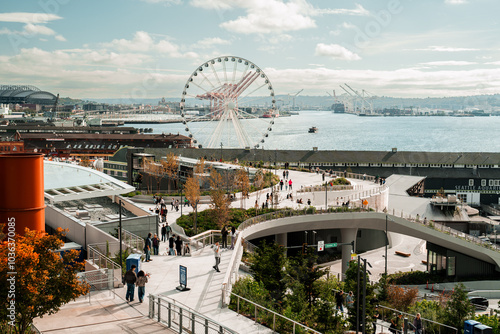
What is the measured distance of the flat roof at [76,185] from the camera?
27666 mm

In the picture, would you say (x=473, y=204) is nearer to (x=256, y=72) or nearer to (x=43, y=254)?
(x=256, y=72)

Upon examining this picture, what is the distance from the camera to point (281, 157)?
271 ft

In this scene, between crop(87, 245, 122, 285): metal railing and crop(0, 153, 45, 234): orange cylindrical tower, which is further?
crop(87, 245, 122, 285): metal railing

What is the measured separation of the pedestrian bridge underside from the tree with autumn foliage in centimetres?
2350

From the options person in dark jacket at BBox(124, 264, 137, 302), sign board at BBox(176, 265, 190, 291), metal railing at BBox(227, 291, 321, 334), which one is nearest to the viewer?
metal railing at BBox(227, 291, 321, 334)

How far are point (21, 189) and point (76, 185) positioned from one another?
1087 centimetres

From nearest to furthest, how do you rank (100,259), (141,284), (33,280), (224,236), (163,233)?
(33,280)
(141,284)
(100,259)
(224,236)
(163,233)

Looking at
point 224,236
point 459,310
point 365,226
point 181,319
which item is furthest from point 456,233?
point 181,319

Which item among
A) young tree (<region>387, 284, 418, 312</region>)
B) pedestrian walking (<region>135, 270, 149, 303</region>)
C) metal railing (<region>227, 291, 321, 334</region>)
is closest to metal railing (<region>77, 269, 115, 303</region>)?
pedestrian walking (<region>135, 270, 149, 303</region>)

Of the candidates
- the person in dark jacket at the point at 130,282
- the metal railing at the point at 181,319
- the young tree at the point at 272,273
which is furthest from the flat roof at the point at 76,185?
the metal railing at the point at 181,319

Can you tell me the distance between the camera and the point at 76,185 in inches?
1149

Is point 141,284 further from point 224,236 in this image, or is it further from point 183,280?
point 224,236

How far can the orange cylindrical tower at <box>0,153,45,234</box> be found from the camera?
18188 mm

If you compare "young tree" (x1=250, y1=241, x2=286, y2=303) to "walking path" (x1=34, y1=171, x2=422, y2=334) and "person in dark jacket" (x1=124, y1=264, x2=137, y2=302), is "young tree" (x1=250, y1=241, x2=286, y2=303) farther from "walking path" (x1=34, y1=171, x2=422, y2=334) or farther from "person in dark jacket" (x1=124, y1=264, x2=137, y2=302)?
"person in dark jacket" (x1=124, y1=264, x2=137, y2=302)
